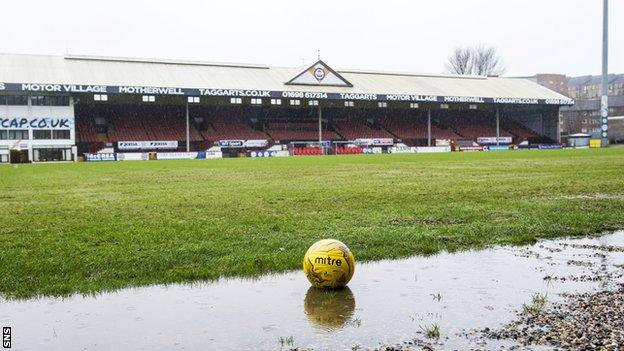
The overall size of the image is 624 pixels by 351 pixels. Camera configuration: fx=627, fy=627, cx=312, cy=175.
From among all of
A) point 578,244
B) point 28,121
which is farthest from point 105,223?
point 28,121

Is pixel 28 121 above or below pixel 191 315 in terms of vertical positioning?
above

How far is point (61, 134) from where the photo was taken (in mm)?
60500

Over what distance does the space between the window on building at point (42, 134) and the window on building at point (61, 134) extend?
0.37 meters

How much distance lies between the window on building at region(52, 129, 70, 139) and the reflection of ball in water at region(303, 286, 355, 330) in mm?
59227

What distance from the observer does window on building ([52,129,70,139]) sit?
60.2m

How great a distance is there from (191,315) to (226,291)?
88cm

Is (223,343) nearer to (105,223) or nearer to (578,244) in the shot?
(578,244)

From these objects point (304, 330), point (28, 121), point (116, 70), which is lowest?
point (304, 330)

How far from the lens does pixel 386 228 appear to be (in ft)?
33.4

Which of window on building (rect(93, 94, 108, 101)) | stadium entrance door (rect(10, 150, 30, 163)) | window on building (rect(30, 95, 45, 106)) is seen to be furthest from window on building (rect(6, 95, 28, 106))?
window on building (rect(93, 94, 108, 101))

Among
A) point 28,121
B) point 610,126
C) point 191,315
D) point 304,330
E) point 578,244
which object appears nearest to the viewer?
point 304,330

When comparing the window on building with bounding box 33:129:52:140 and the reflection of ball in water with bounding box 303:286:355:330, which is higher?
the window on building with bounding box 33:129:52:140

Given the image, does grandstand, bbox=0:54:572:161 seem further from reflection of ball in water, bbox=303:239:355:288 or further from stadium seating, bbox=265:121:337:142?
reflection of ball in water, bbox=303:239:355:288

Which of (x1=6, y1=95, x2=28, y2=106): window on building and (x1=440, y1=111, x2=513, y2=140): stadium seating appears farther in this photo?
(x1=440, y1=111, x2=513, y2=140): stadium seating
